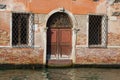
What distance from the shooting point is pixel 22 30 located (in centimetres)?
1420

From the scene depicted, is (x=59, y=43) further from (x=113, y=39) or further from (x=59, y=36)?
(x=113, y=39)

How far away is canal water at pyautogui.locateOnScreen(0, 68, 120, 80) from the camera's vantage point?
485 inches

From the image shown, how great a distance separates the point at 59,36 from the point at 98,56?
1725 millimetres

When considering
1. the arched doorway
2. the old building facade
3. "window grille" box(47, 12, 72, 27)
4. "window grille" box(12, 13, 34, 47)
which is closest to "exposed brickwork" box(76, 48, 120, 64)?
the old building facade

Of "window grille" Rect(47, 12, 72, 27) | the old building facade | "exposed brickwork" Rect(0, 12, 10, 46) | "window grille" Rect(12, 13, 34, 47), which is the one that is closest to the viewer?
"exposed brickwork" Rect(0, 12, 10, 46)

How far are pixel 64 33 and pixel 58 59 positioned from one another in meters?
1.05

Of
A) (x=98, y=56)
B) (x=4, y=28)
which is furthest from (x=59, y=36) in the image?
(x=4, y=28)

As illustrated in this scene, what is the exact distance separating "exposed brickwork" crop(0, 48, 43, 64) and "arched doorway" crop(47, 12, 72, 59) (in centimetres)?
56

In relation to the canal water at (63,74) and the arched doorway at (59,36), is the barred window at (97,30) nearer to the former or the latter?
the arched doorway at (59,36)

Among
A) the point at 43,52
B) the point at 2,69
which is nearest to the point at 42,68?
the point at 43,52

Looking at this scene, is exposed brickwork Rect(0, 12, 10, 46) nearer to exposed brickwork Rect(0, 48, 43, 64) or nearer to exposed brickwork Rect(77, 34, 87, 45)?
exposed brickwork Rect(0, 48, 43, 64)

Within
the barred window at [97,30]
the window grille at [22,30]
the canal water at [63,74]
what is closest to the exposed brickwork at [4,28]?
the window grille at [22,30]

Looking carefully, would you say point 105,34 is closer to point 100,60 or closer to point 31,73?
point 100,60

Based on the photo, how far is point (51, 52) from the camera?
14.6 metres
